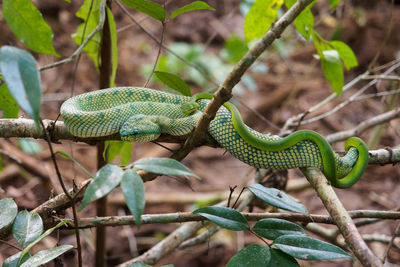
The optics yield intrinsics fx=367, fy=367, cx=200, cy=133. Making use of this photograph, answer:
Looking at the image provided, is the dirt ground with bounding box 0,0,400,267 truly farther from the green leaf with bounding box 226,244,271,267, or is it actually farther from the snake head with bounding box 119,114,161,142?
the green leaf with bounding box 226,244,271,267

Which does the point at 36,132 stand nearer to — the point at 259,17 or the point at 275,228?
the point at 275,228

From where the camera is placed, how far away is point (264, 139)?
2123mm

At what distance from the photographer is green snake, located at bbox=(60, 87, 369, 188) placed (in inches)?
81.5

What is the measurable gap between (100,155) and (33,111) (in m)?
1.81

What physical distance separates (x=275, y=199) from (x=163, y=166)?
0.56 m

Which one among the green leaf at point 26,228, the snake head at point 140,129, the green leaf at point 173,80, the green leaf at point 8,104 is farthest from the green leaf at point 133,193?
the green leaf at point 173,80

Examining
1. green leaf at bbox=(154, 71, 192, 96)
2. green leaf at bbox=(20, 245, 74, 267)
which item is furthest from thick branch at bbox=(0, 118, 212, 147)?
green leaf at bbox=(20, 245, 74, 267)

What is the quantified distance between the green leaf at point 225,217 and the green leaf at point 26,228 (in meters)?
0.74

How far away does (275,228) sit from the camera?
1555mm

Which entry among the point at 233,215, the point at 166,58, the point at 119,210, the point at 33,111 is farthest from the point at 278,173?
the point at 166,58

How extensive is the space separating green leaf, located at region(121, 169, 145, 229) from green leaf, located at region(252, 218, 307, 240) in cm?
62

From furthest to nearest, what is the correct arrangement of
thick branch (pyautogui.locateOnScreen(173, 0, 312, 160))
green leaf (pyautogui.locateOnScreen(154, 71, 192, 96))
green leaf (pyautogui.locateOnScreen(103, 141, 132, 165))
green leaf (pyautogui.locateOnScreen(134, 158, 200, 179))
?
green leaf (pyautogui.locateOnScreen(103, 141, 132, 165)) < green leaf (pyautogui.locateOnScreen(154, 71, 192, 96)) < thick branch (pyautogui.locateOnScreen(173, 0, 312, 160)) < green leaf (pyautogui.locateOnScreen(134, 158, 200, 179))

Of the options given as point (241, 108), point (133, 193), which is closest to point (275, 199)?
point (133, 193)

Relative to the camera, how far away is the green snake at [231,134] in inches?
81.5
